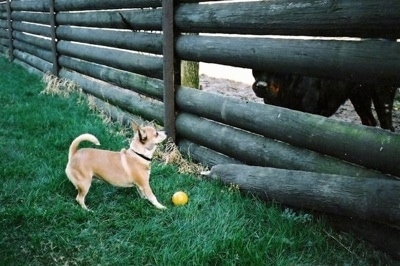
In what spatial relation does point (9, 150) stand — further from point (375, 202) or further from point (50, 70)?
point (50, 70)

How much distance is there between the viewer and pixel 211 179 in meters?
3.83

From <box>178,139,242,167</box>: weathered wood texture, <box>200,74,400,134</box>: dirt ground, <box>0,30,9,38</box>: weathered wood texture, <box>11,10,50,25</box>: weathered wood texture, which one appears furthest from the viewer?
<box>0,30,9,38</box>: weathered wood texture

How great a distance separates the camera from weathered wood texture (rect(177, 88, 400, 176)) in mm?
2701

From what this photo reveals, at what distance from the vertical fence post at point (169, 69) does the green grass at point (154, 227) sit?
64 centimetres

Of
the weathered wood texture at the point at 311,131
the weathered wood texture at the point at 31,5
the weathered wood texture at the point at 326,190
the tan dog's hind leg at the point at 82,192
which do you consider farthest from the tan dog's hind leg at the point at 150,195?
the weathered wood texture at the point at 31,5

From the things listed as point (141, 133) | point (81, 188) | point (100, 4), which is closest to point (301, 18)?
point (141, 133)

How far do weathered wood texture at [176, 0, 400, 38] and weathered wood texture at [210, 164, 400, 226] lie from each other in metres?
0.88

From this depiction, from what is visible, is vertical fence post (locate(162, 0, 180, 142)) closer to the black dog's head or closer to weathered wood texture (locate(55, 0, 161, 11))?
weathered wood texture (locate(55, 0, 161, 11))

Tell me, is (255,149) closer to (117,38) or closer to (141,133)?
(141,133)

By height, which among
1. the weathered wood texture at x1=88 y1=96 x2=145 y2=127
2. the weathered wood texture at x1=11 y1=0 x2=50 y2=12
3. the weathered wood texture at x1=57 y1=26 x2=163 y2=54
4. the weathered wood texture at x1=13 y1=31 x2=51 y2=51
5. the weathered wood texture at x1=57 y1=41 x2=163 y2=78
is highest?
the weathered wood texture at x1=11 y1=0 x2=50 y2=12

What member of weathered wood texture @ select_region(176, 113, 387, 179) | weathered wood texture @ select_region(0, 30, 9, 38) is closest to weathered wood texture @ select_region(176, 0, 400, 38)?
weathered wood texture @ select_region(176, 113, 387, 179)

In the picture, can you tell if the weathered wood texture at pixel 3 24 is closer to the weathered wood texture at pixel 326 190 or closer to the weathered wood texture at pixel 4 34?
the weathered wood texture at pixel 4 34

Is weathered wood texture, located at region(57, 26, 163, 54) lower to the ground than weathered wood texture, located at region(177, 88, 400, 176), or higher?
higher

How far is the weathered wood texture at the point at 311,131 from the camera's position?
270cm
